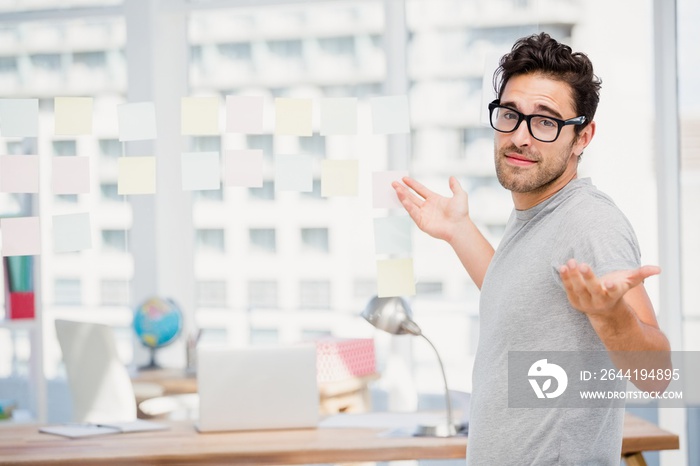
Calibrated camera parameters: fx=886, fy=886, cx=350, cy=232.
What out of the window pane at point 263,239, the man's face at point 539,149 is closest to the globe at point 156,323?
the window pane at point 263,239

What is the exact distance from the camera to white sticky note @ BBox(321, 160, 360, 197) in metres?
2.59

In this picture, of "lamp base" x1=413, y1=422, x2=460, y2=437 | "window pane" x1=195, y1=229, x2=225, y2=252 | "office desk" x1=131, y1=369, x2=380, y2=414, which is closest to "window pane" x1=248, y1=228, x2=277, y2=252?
"window pane" x1=195, y1=229, x2=225, y2=252

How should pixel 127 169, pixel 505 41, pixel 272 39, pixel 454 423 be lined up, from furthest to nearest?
1. pixel 272 39
2. pixel 505 41
3. pixel 454 423
4. pixel 127 169

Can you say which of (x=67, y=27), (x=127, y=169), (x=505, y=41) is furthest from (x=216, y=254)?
(x=127, y=169)

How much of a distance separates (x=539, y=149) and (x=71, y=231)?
1.48m

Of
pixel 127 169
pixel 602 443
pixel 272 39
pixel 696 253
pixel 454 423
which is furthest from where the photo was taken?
pixel 272 39

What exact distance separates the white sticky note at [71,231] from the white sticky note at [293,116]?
25.3 inches

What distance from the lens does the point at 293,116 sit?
8.61 ft

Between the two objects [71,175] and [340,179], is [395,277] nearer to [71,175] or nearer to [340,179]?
[340,179]

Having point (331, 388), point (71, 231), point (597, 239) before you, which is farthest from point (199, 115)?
point (331, 388)

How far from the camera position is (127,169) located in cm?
264

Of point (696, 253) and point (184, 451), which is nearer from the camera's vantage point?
point (184, 451)

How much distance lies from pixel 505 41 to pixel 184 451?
2.91 meters

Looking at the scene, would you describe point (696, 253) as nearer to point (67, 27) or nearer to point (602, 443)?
point (602, 443)
